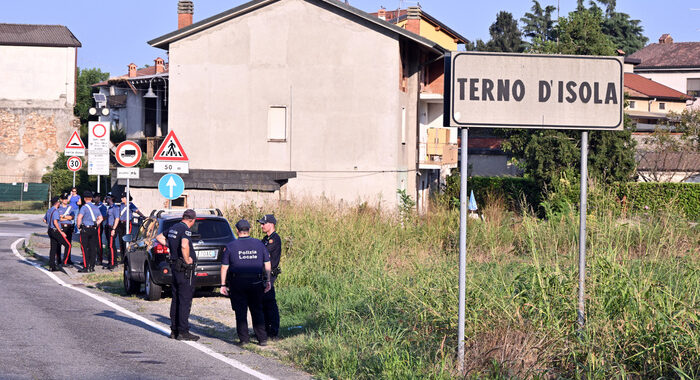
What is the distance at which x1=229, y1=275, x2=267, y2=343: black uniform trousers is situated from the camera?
34.2ft

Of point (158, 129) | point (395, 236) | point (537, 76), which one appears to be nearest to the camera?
point (537, 76)

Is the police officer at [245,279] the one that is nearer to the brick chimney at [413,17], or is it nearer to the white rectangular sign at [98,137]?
the white rectangular sign at [98,137]

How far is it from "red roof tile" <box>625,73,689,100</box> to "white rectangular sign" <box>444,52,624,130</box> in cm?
6699

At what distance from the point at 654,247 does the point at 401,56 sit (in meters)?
25.7

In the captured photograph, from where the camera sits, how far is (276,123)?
3509 centimetres

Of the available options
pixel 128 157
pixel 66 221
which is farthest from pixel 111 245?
pixel 128 157

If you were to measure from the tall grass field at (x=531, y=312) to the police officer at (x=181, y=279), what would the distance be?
1.36 m

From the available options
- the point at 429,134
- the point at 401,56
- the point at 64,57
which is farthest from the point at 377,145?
the point at 64,57

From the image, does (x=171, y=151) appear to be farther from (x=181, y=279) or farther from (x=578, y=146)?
(x=578, y=146)

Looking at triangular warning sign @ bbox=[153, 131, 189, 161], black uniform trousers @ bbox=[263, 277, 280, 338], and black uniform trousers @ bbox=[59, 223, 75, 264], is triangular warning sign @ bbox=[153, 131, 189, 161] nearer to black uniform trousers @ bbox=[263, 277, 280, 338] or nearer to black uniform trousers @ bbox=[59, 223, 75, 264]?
black uniform trousers @ bbox=[59, 223, 75, 264]

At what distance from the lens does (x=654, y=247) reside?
10797 millimetres

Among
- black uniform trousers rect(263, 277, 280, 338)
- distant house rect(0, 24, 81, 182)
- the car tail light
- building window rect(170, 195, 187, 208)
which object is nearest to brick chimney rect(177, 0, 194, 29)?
building window rect(170, 195, 187, 208)

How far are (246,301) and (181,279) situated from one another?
1066mm

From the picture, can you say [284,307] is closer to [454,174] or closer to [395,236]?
[395,236]
